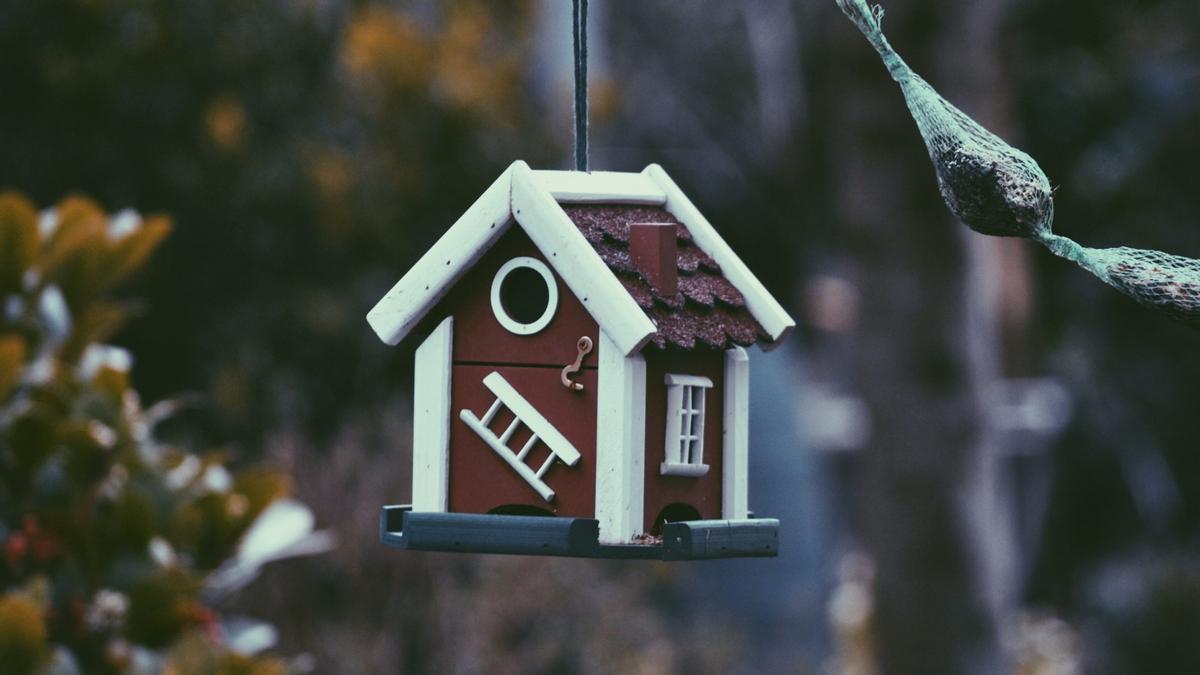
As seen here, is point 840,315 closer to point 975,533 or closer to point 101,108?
point 975,533

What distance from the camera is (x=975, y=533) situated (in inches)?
295

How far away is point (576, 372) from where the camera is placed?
2.37 metres

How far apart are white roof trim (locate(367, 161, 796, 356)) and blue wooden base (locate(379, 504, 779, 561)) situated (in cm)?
27

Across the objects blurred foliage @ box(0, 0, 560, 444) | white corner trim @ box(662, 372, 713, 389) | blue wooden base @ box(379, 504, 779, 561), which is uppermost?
blurred foliage @ box(0, 0, 560, 444)

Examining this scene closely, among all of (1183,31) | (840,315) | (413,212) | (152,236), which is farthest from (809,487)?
(152,236)

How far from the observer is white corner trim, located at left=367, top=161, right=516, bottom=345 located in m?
2.37

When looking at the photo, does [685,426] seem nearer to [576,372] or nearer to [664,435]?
[664,435]

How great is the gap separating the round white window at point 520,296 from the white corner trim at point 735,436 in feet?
1.10

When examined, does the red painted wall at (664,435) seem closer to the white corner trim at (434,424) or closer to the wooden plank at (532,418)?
the wooden plank at (532,418)

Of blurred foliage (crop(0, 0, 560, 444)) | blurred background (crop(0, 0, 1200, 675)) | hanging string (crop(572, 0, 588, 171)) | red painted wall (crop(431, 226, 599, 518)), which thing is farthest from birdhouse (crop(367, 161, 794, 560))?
blurred foliage (crop(0, 0, 560, 444))

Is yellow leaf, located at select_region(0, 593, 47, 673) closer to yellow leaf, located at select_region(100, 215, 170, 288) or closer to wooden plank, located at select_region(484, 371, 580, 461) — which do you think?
yellow leaf, located at select_region(100, 215, 170, 288)

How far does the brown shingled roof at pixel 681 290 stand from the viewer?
2.34 metres

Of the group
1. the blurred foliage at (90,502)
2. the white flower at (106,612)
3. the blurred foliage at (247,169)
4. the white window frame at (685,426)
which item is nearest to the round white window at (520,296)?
the white window frame at (685,426)

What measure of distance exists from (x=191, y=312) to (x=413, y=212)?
1.21 meters
